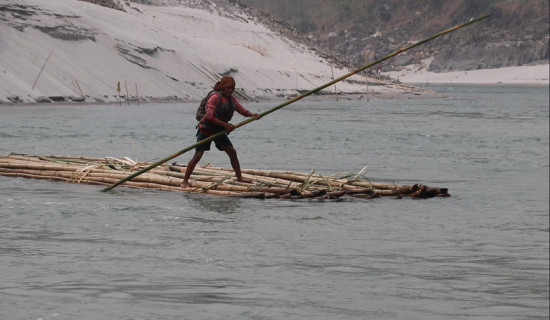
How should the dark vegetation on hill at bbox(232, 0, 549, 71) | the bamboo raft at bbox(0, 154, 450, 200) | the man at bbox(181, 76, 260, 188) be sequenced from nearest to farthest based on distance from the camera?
the man at bbox(181, 76, 260, 188) < the bamboo raft at bbox(0, 154, 450, 200) < the dark vegetation on hill at bbox(232, 0, 549, 71)

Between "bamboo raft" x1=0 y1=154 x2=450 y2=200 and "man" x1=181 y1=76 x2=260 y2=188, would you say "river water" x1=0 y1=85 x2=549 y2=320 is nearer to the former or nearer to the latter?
"bamboo raft" x1=0 y1=154 x2=450 y2=200

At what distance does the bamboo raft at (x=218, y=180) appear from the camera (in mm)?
10852

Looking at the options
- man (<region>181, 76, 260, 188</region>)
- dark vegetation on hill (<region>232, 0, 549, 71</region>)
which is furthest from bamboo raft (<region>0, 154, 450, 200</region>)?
dark vegetation on hill (<region>232, 0, 549, 71</region>)

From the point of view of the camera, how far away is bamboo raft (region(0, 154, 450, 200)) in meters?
10.9

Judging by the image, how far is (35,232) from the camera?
330 inches

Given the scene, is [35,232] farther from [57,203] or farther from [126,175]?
[126,175]

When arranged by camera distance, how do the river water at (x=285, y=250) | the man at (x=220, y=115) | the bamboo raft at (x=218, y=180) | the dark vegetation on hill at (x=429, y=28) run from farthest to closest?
1. the dark vegetation on hill at (x=429, y=28)
2. the bamboo raft at (x=218, y=180)
3. the man at (x=220, y=115)
4. the river water at (x=285, y=250)

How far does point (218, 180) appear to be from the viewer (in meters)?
11.4

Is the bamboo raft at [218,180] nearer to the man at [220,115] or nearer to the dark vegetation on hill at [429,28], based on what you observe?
the man at [220,115]

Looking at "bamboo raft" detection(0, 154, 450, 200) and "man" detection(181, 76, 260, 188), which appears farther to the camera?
"bamboo raft" detection(0, 154, 450, 200)

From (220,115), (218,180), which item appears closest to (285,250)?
(220,115)

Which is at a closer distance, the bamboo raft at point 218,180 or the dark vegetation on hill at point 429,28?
the bamboo raft at point 218,180

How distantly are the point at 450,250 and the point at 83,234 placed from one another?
9.75 ft

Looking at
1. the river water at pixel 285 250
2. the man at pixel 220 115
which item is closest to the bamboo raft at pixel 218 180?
the river water at pixel 285 250
